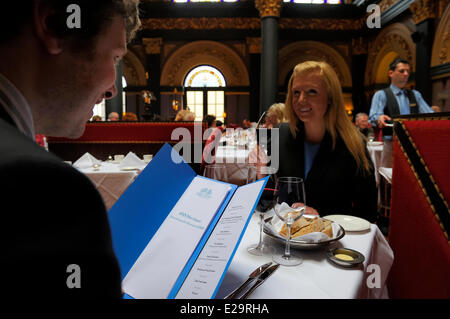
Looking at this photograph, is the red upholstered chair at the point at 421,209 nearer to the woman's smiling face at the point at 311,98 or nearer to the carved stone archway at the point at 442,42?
the woman's smiling face at the point at 311,98

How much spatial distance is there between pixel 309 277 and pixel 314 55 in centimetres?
1460

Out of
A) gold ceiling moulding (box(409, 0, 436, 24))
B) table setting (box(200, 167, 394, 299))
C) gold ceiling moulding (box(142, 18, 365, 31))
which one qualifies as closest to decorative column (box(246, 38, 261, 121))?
gold ceiling moulding (box(142, 18, 365, 31))

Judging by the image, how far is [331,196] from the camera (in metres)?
1.85

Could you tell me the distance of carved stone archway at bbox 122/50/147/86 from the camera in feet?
46.0

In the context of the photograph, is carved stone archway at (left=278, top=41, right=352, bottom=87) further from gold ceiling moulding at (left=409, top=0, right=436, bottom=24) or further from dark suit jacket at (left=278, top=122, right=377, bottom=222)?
dark suit jacket at (left=278, top=122, right=377, bottom=222)

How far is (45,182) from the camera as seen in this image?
30cm

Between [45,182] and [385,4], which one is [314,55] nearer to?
[385,4]

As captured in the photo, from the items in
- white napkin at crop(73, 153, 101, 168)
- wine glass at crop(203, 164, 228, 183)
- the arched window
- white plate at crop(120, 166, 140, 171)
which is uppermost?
the arched window

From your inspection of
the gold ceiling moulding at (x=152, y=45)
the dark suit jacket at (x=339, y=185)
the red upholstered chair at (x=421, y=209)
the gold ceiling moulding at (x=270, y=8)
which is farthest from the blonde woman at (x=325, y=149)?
the gold ceiling moulding at (x=152, y=45)

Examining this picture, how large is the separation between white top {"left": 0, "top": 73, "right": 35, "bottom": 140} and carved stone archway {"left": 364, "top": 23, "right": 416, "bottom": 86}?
11.5 metres

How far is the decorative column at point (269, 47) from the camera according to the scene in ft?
32.3
